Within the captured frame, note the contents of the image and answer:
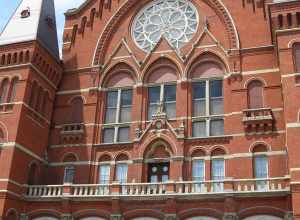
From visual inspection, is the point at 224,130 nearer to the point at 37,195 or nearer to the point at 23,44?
the point at 37,195

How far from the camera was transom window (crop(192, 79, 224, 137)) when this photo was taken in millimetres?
33688

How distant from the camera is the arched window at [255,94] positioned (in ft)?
109

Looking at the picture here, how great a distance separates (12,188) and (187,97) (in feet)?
45.6

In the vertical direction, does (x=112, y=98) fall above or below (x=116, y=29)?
below

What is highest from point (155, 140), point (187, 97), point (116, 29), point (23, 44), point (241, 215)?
point (116, 29)

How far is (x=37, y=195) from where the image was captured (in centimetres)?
3281

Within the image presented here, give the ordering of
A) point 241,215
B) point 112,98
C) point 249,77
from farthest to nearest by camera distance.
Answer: point 112,98 → point 249,77 → point 241,215

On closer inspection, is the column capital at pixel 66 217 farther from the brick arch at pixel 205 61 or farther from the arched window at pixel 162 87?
the brick arch at pixel 205 61

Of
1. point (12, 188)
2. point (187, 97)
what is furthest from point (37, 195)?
point (187, 97)

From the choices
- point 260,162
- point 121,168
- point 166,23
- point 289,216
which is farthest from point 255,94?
point 121,168

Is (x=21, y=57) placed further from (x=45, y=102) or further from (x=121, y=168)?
(x=121, y=168)

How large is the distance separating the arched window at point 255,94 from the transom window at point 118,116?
29.9 feet

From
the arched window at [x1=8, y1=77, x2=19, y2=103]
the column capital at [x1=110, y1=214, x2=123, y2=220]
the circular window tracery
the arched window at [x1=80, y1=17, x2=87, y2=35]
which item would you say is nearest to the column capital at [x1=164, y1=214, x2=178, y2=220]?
the column capital at [x1=110, y1=214, x2=123, y2=220]

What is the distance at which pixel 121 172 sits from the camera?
34.3 m
